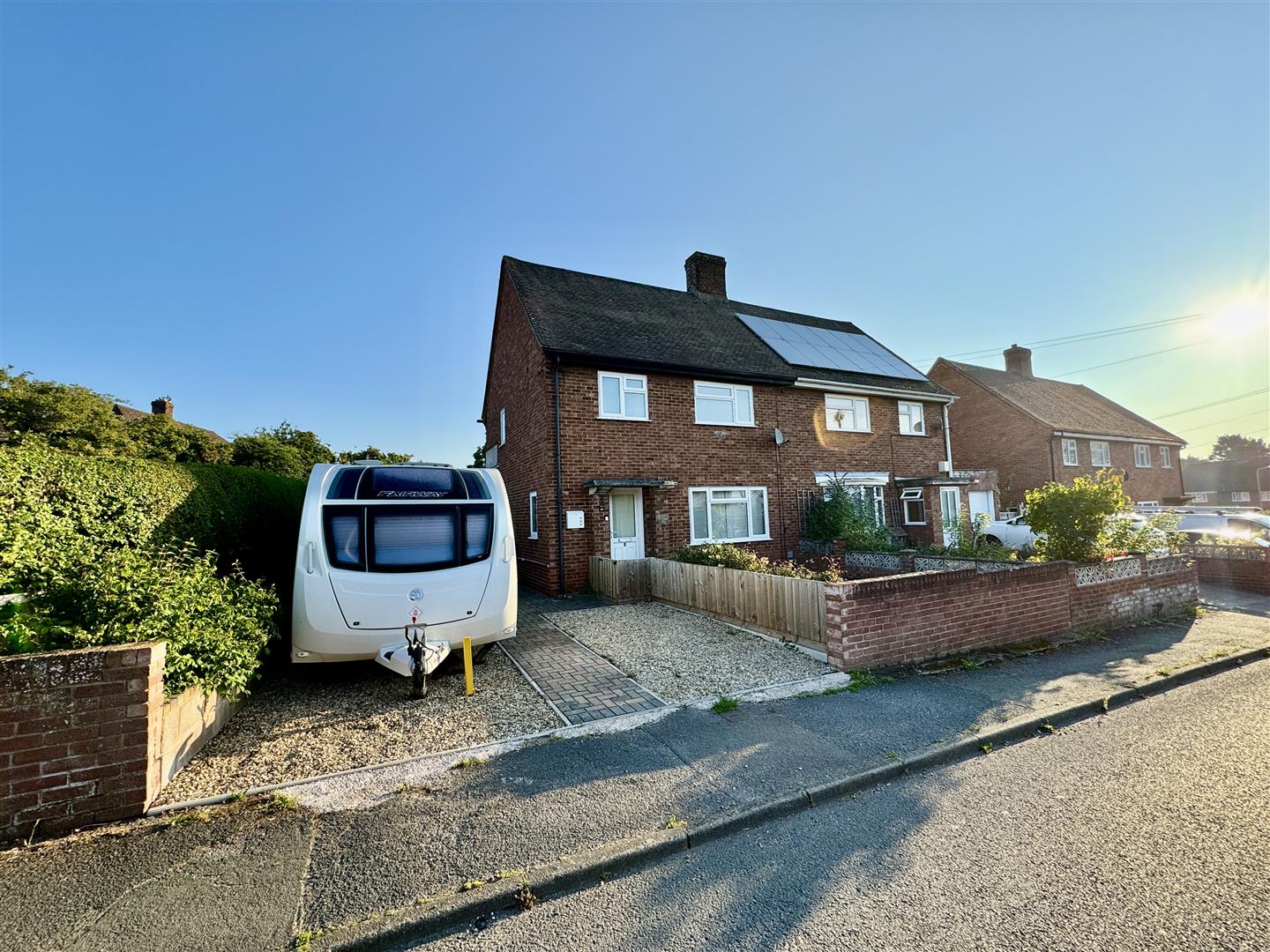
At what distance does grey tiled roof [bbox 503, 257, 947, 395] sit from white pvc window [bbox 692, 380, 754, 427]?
1.27 ft

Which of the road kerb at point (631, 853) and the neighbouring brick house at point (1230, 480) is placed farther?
the neighbouring brick house at point (1230, 480)

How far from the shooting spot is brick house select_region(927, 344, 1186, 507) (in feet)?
83.9

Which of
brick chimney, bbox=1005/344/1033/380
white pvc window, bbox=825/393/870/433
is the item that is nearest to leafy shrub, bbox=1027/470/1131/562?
white pvc window, bbox=825/393/870/433

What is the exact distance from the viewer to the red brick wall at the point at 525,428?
40.5 feet

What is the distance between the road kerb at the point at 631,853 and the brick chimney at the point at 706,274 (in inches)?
658

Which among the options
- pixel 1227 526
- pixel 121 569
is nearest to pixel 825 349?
pixel 1227 526

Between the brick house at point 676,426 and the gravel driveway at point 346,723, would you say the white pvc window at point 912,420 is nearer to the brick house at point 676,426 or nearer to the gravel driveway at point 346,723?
the brick house at point 676,426

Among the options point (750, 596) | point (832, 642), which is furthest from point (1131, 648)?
point (750, 596)

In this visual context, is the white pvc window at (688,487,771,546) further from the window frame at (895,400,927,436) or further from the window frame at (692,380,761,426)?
the window frame at (895,400,927,436)

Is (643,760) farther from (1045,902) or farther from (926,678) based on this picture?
(926,678)

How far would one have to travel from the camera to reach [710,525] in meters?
13.8

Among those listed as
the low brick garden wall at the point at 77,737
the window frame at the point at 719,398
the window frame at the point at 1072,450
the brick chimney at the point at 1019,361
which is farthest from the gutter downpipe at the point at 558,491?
the brick chimney at the point at 1019,361

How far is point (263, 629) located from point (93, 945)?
3323 mm

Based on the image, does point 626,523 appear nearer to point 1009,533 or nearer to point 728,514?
point 728,514
